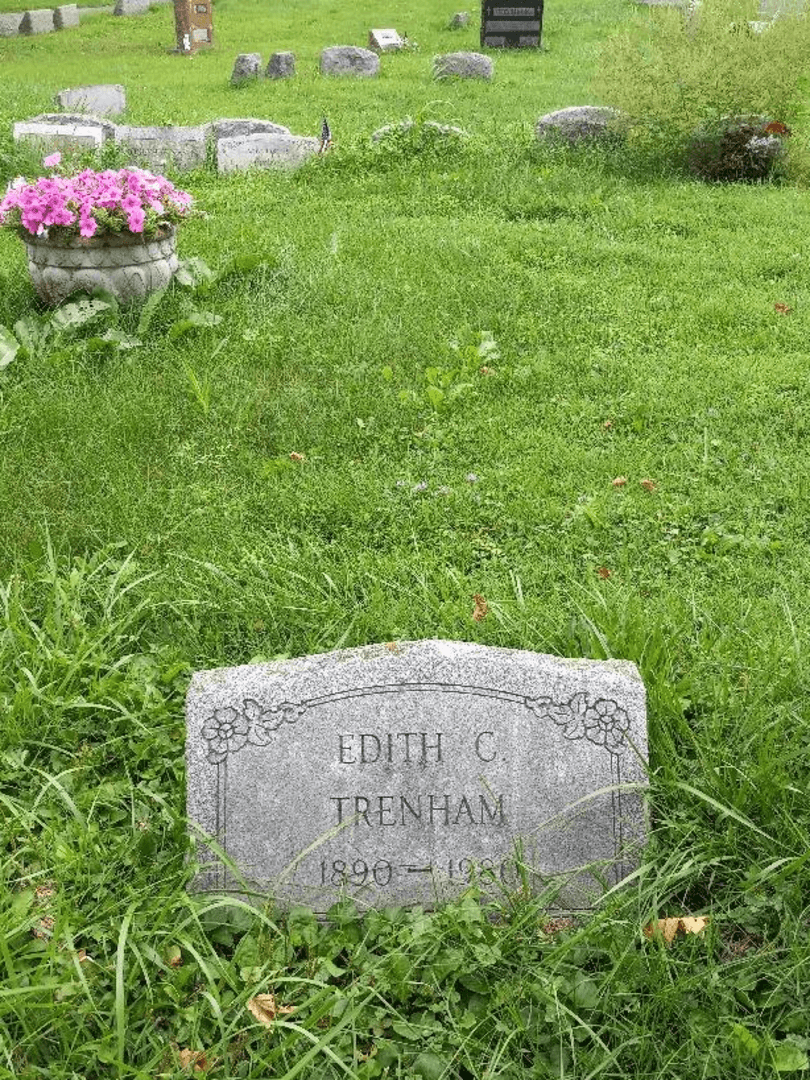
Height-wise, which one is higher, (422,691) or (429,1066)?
(422,691)

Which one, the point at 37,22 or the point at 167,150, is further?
the point at 37,22

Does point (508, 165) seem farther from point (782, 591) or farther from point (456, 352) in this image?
point (782, 591)

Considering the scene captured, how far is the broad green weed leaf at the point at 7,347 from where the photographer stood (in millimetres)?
5586

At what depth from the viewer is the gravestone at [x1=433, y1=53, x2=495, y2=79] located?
45.7 ft

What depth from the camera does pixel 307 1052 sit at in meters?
2.28

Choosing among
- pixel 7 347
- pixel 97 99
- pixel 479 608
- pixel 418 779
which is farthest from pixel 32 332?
pixel 97 99

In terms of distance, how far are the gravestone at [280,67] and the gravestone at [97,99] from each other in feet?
8.71

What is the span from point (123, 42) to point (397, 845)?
18223mm

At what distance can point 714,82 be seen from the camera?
29.8ft

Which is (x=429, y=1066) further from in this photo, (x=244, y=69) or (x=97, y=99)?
(x=244, y=69)

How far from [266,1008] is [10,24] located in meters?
20.8

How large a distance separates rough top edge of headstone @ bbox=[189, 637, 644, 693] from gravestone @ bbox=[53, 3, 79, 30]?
20052mm

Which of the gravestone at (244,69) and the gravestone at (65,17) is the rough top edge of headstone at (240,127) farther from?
the gravestone at (65,17)

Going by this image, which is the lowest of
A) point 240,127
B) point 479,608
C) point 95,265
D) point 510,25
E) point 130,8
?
point 479,608
